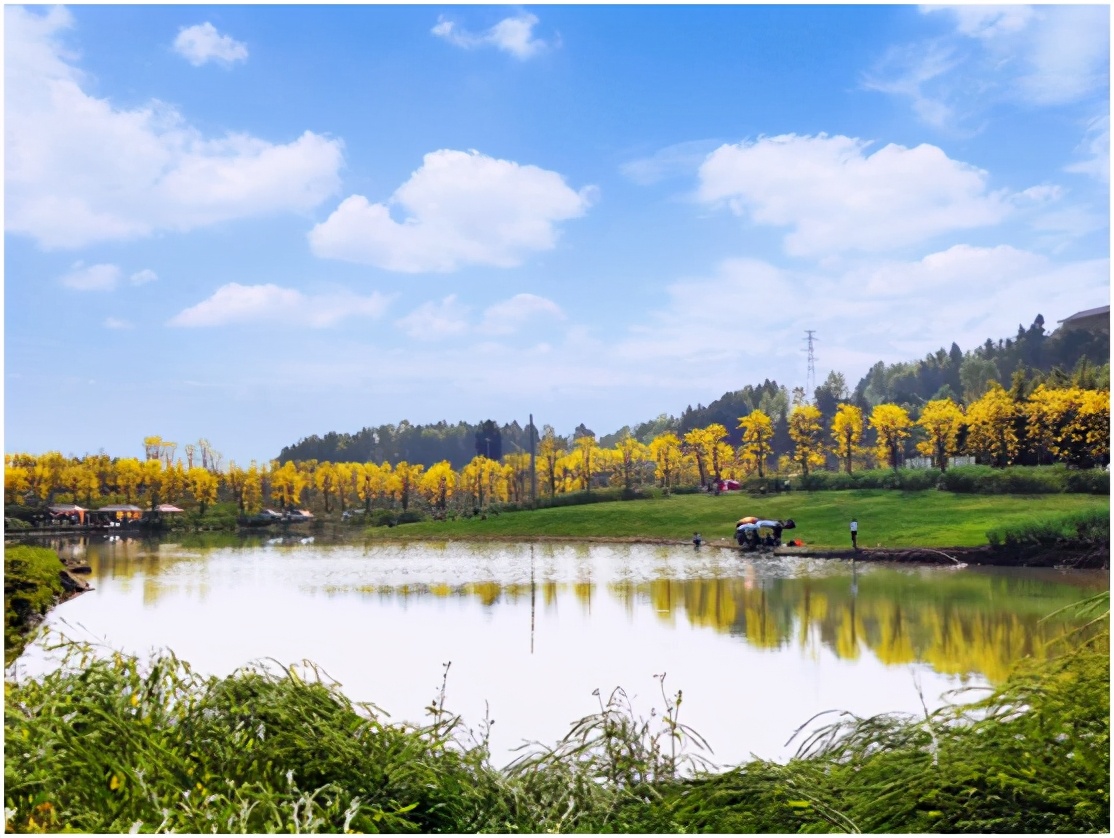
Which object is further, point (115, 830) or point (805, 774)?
point (805, 774)

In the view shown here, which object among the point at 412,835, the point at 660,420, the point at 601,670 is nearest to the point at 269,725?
the point at 412,835

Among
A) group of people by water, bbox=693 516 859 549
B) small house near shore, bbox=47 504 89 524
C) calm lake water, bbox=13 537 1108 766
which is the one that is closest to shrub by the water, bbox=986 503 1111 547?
calm lake water, bbox=13 537 1108 766

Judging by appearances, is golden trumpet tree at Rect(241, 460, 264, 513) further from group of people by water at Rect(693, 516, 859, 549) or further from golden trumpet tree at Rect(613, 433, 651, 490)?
group of people by water at Rect(693, 516, 859, 549)

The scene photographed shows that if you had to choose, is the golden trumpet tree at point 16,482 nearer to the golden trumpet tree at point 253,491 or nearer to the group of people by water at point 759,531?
the golden trumpet tree at point 253,491

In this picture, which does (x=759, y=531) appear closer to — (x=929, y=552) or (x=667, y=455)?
(x=667, y=455)

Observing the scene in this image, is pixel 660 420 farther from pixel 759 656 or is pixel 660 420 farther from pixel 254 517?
pixel 759 656

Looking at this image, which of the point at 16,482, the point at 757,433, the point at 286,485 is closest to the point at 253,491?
the point at 286,485

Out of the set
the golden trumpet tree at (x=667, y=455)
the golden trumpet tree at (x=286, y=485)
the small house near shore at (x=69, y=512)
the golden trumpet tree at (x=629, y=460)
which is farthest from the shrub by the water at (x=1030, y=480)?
the small house near shore at (x=69, y=512)
